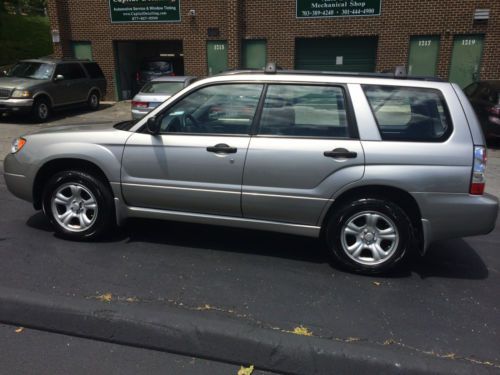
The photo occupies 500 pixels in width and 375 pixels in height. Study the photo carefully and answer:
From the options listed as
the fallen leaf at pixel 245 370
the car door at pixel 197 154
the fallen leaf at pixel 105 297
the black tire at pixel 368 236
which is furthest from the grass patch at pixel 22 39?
the fallen leaf at pixel 245 370

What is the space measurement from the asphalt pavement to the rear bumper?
0.47 m

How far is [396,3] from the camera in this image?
53.0 ft

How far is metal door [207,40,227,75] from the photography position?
18.0 meters

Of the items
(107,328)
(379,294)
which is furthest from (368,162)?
(107,328)

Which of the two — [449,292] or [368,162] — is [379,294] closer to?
[449,292]

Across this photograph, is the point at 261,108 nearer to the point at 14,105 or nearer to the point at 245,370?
the point at 245,370

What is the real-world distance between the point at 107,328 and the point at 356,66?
16.0 metres

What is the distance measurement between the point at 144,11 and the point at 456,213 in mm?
17034

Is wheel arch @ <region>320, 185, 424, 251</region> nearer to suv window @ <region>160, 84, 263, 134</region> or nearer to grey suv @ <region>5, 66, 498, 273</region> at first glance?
grey suv @ <region>5, 66, 498, 273</region>

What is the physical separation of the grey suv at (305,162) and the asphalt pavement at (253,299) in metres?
0.34

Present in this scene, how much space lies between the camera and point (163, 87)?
1201 centimetres

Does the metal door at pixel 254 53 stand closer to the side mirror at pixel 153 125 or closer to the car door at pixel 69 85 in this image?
the car door at pixel 69 85

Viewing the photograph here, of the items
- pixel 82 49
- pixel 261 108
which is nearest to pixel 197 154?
pixel 261 108

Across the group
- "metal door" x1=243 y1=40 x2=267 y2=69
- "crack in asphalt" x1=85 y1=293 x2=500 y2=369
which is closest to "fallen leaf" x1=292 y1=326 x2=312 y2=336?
"crack in asphalt" x1=85 y1=293 x2=500 y2=369
